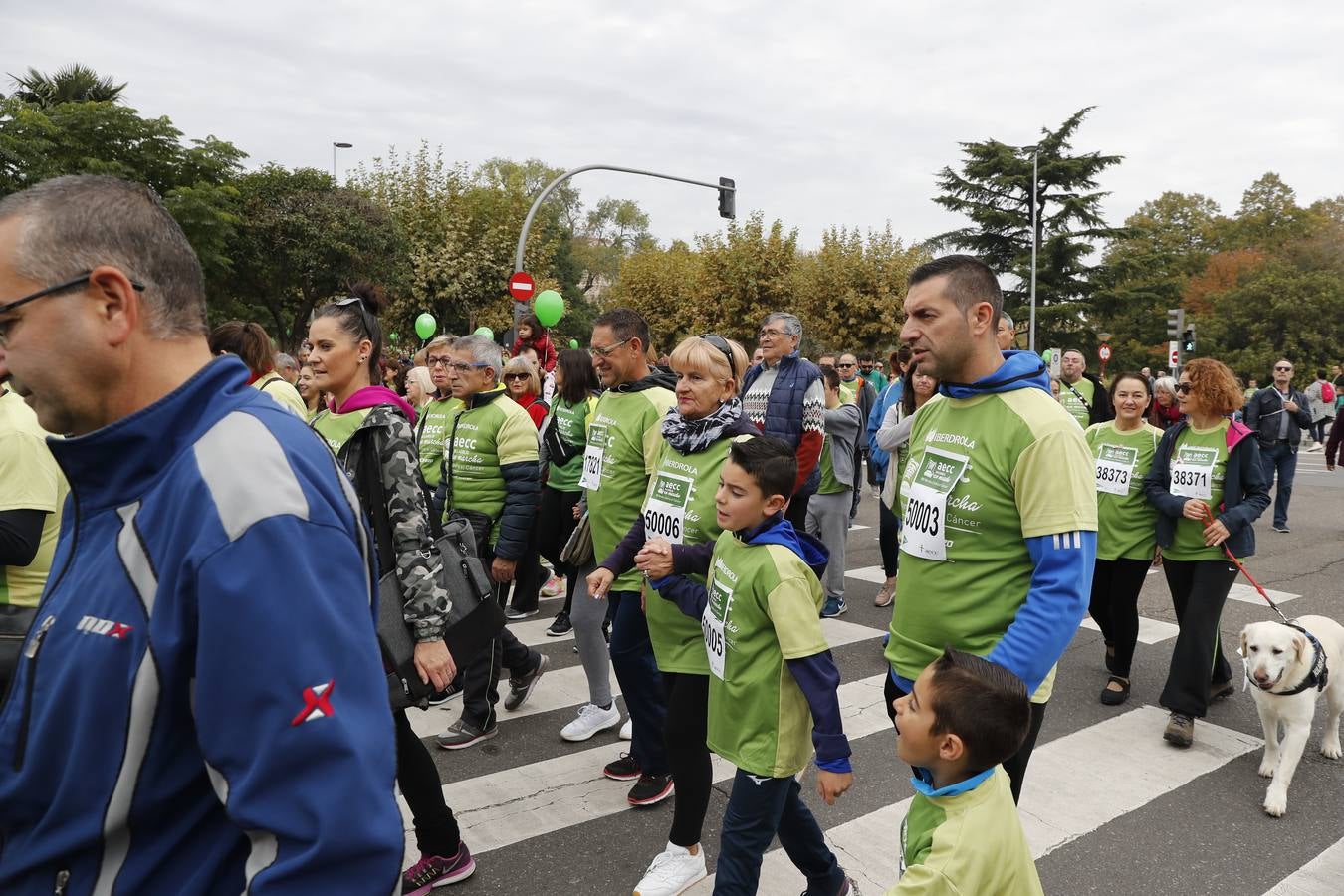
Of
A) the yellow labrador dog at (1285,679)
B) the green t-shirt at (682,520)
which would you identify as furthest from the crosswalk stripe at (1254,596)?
the green t-shirt at (682,520)

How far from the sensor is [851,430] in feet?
26.2

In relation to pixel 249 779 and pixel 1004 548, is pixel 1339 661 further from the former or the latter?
pixel 249 779

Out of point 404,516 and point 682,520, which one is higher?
point 404,516

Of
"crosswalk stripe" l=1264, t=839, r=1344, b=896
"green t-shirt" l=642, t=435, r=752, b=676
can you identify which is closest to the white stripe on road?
"crosswalk stripe" l=1264, t=839, r=1344, b=896

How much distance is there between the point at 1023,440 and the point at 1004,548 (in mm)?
313

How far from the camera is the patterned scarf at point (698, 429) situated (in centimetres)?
376

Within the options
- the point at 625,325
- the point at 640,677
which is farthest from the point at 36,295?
the point at 625,325

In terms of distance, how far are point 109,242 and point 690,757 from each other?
271cm

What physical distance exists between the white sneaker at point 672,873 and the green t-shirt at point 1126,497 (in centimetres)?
346

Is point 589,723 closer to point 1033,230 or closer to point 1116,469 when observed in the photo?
point 1116,469

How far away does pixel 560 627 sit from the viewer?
6988 mm

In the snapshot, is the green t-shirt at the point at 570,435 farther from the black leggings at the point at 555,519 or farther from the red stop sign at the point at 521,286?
the red stop sign at the point at 521,286

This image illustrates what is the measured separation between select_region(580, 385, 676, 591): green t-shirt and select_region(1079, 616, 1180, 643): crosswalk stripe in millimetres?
4133

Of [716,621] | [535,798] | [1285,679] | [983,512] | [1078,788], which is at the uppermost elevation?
[983,512]
